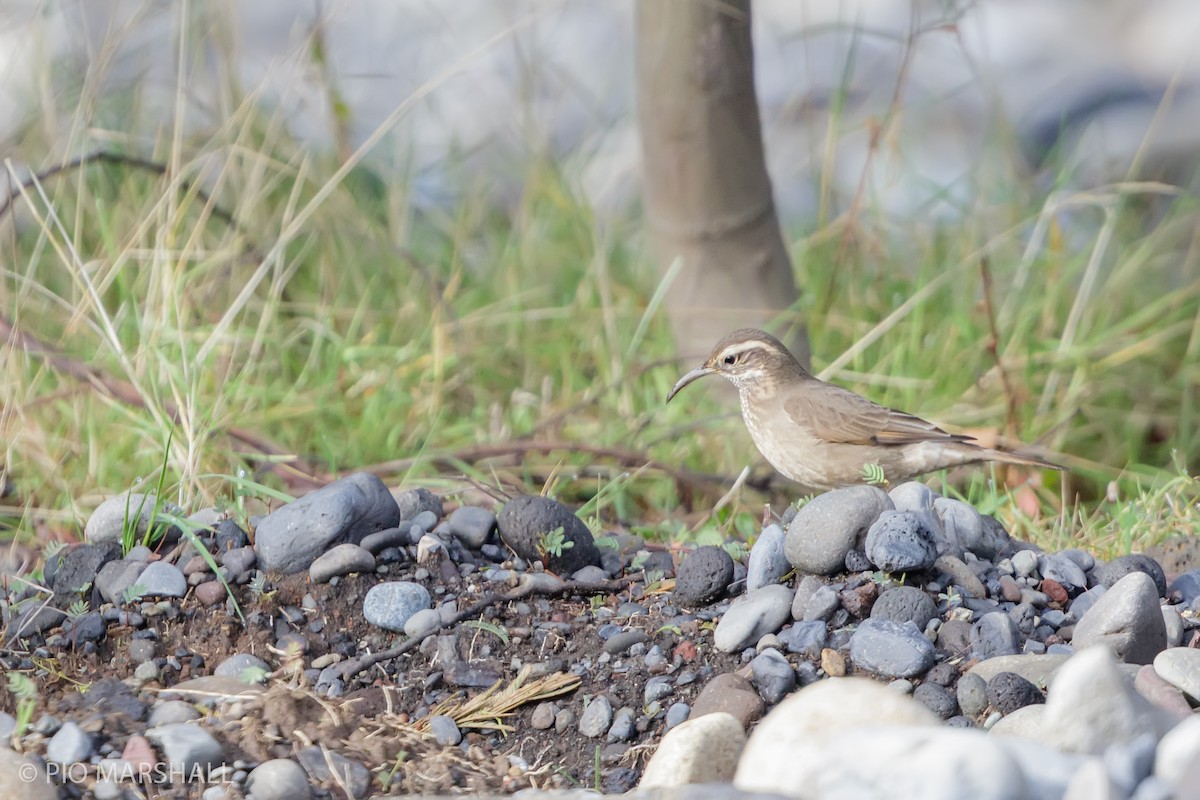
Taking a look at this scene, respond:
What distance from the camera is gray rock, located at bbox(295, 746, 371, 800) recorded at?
299 centimetres

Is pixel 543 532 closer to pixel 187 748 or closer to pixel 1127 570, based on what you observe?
pixel 187 748

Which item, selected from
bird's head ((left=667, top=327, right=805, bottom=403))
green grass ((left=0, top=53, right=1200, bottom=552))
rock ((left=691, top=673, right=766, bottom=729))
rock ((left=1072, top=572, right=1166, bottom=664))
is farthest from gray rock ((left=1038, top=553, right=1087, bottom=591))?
bird's head ((left=667, top=327, right=805, bottom=403))

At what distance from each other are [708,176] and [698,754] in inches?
133

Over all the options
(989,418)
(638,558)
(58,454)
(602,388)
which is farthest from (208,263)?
(989,418)

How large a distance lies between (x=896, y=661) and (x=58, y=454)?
10.7 ft

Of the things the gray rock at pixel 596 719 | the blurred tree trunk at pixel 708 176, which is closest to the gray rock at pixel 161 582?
the gray rock at pixel 596 719

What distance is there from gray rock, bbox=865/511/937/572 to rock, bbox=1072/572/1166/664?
42cm

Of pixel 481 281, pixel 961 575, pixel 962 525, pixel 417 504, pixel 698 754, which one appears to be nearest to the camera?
pixel 698 754

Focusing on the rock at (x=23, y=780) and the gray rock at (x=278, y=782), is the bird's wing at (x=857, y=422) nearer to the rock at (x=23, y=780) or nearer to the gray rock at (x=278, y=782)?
the gray rock at (x=278, y=782)

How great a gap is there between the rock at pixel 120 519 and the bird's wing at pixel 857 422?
7.65 feet

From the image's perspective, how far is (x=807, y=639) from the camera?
3322 millimetres

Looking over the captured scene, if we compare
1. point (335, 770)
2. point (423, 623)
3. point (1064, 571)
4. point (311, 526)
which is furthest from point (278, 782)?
→ point (1064, 571)

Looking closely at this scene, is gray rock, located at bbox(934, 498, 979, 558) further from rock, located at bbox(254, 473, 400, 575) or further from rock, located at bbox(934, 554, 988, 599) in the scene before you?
rock, located at bbox(254, 473, 400, 575)

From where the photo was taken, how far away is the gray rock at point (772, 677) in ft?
10.5
